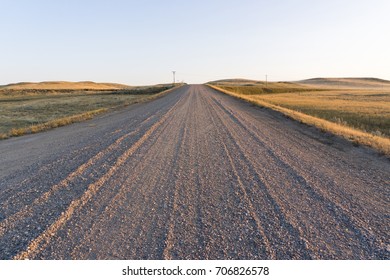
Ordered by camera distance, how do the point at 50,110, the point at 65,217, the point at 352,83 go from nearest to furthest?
the point at 65,217 → the point at 50,110 → the point at 352,83

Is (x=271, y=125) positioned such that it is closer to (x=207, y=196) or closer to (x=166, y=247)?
(x=207, y=196)

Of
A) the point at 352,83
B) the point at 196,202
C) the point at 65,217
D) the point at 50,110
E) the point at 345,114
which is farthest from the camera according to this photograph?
the point at 352,83

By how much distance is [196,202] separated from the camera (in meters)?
4.82

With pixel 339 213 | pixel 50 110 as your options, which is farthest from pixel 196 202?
pixel 50 110

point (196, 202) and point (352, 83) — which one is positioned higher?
point (352, 83)

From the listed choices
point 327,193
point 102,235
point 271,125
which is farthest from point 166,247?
point 271,125

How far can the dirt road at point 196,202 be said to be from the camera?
11.6 feet

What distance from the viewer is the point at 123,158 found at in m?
7.49

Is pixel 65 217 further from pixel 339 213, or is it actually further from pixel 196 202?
pixel 339 213

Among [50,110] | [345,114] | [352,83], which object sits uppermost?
[352,83]

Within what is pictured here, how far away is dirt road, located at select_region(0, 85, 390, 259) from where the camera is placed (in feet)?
11.6

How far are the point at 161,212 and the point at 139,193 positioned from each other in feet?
3.02

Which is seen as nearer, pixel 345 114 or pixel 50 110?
pixel 345 114

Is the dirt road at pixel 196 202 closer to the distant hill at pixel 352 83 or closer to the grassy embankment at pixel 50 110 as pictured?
the grassy embankment at pixel 50 110
